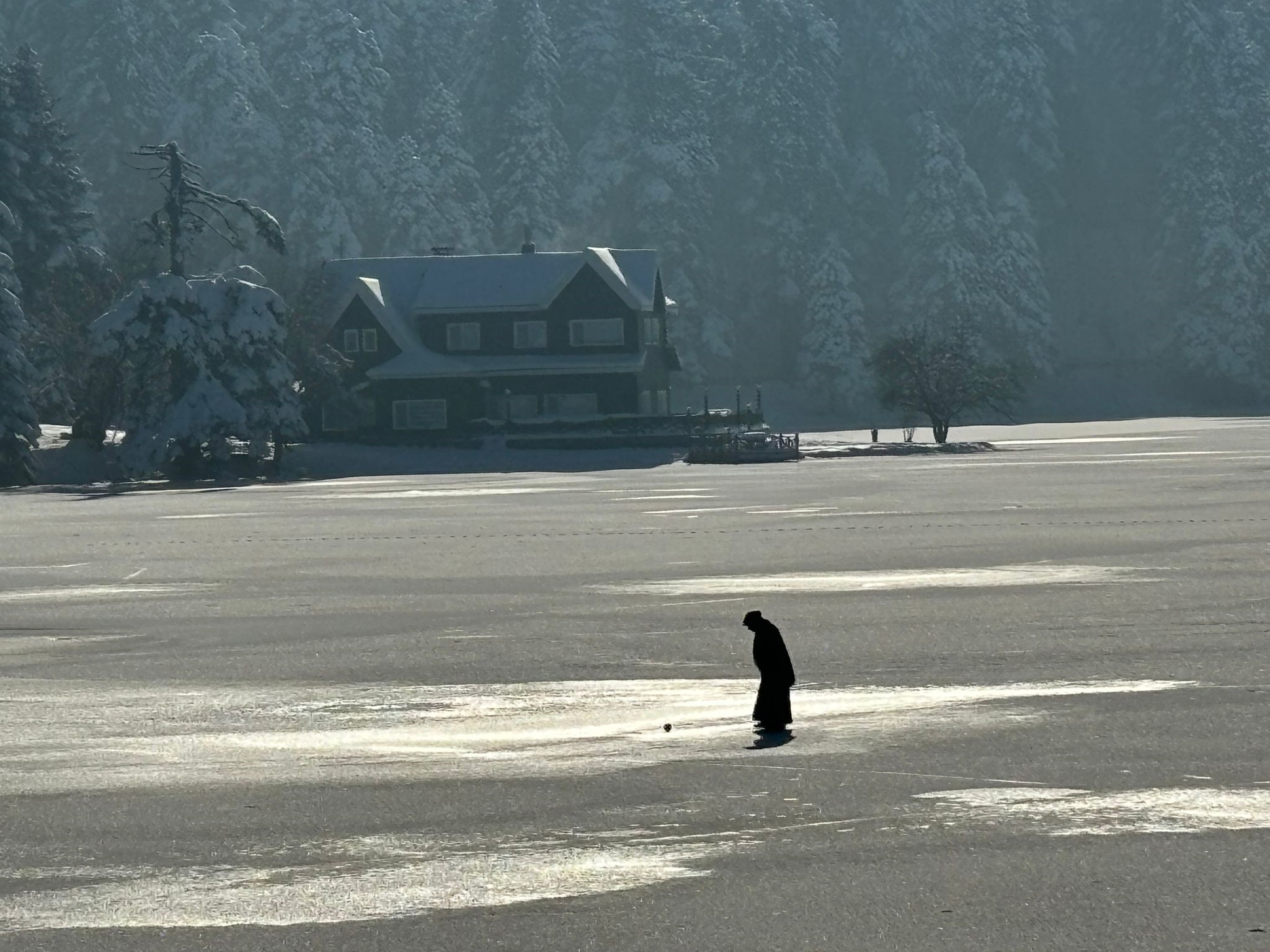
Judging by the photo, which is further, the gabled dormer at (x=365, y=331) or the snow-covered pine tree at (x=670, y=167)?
the snow-covered pine tree at (x=670, y=167)

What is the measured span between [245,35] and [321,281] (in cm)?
6820

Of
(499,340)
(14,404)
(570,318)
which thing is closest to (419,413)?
(499,340)

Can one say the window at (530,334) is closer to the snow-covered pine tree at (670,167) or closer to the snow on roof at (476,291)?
the snow on roof at (476,291)

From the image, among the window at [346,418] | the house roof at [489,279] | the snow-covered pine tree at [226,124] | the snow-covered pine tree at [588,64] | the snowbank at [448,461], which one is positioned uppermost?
the snow-covered pine tree at [588,64]

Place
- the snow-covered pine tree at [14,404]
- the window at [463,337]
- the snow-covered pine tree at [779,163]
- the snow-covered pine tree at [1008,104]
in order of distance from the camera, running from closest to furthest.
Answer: the snow-covered pine tree at [14,404] < the window at [463,337] < the snow-covered pine tree at [779,163] < the snow-covered pine tree at [1008,104]

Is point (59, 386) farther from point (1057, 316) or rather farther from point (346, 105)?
point (1057, 316)

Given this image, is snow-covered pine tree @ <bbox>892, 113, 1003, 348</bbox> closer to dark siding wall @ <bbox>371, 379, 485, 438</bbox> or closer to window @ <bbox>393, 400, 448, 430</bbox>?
dark siding wall @ <bbox>371, 379, 485, 438</bbox>

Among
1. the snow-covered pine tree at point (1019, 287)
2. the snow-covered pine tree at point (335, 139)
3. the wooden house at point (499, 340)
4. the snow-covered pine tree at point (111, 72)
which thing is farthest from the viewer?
the snow-covered pine tree at point (1019, 287)

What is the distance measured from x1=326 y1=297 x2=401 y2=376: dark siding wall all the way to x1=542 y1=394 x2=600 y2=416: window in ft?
22.0

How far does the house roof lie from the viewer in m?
85.7

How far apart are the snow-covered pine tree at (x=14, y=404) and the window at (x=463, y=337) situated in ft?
87.8

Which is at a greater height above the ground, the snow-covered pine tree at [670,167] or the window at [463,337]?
the snow-covered pine tree at [670,167]

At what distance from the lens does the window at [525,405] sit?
84250 mm

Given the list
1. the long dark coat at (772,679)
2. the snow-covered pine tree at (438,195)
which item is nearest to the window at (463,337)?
the snow-covered pine tree at (438,195)
